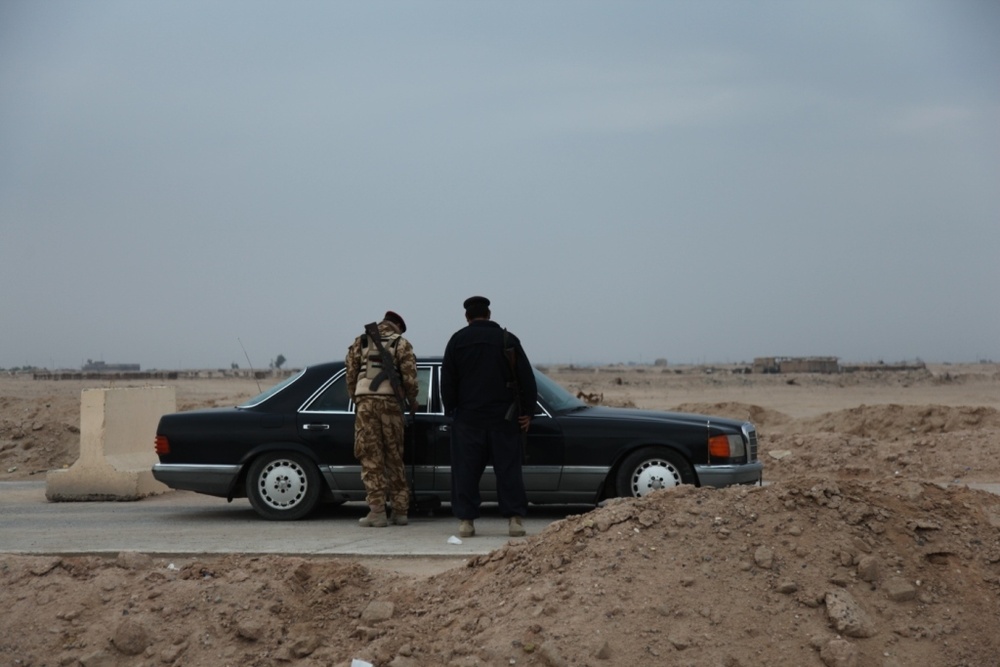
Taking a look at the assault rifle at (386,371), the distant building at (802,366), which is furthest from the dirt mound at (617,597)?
the distant building at (802,366)

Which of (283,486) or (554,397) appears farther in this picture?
(554,397)

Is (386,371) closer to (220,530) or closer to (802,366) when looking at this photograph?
(220,530)

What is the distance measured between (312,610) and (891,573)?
3066mm

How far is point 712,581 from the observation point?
253 inches

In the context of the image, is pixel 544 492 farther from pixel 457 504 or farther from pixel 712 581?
pixel 712 581

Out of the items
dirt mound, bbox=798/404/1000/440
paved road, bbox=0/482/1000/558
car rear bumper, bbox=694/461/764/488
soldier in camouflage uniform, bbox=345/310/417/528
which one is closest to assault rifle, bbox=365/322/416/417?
soldier in camouflage uniform, bbox=345/310/417/528

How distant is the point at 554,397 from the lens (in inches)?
468

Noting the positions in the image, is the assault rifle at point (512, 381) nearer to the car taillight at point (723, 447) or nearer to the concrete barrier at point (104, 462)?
the car taillight at point (723, 447)

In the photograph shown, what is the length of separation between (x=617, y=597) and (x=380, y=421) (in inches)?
197

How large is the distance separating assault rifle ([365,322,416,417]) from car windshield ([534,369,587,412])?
1370mm

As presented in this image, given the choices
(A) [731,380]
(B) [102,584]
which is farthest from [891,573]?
(A) [731,380]

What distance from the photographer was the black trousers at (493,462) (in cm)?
1007

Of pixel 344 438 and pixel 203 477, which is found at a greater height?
pixel 344 438

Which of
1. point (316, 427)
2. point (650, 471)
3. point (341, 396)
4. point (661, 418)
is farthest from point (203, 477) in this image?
point (661, 418)
